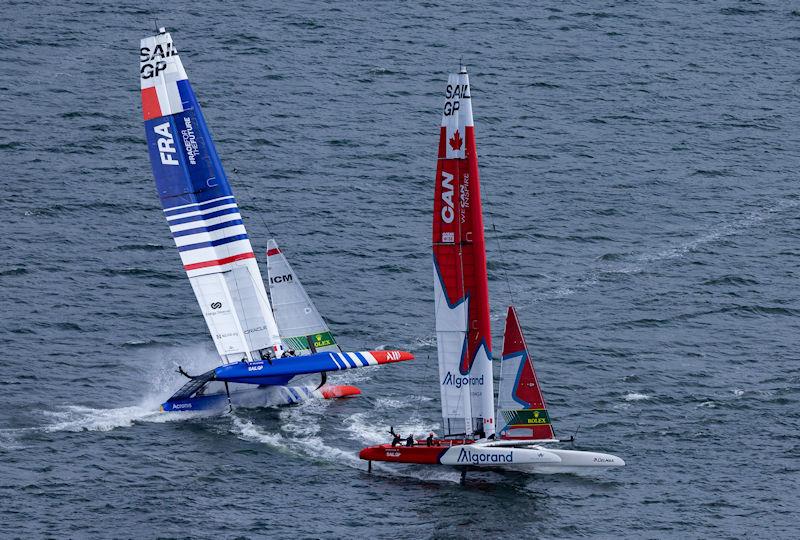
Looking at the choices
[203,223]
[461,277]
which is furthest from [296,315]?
[461,277]

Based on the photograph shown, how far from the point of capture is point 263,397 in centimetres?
9156

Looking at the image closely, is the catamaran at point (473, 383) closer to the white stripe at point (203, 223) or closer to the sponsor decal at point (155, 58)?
the white stripe at point (203, 223)

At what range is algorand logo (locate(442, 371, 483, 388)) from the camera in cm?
8106

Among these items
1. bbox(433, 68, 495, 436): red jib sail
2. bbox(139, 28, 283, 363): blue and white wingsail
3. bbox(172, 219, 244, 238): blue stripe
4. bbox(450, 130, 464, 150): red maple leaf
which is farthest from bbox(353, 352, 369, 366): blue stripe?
bbox(450, 130, 464, 150): red maple leaf

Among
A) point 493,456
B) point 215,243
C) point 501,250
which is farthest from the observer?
point 501,250

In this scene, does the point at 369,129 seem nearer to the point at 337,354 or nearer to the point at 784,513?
the point at 337,354

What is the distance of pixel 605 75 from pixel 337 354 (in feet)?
200

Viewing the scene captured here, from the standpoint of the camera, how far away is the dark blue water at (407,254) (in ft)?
261

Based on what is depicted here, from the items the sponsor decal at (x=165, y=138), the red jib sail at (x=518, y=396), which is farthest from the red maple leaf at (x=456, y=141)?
the sponsor decal at (x=165, y=138)

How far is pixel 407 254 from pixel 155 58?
26.7 m

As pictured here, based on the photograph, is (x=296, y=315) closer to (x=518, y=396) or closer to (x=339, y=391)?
(x=339, y=391)

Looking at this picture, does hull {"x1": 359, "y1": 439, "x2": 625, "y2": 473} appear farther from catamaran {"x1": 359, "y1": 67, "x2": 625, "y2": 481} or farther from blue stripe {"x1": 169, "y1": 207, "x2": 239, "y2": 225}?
blue stripe {"x1": 169, "y1": 207, "x2": 239, "y2": 225}

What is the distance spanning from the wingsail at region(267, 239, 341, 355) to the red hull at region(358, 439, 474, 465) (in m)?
12.0

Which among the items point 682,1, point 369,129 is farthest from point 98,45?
point 682,1
